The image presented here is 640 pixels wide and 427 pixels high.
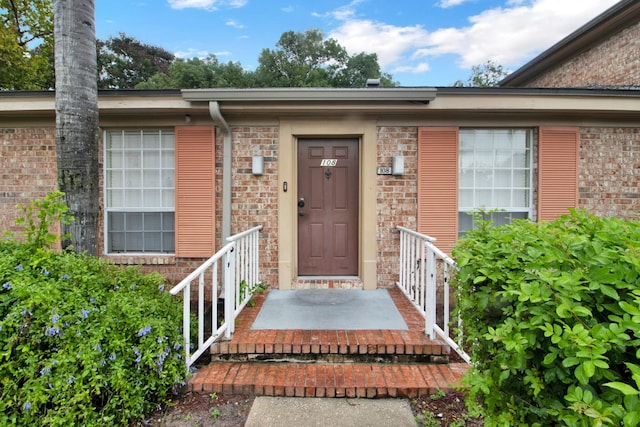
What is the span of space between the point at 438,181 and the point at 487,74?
83.0ft

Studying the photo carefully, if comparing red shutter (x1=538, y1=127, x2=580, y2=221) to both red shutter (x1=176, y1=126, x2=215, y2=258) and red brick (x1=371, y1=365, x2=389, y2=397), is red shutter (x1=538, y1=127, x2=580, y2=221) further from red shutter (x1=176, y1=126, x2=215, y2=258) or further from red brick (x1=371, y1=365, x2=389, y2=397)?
red shutter (x1=176, y1=126, x2=215, y2=258)

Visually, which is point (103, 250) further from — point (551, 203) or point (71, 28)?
point (551, 203)

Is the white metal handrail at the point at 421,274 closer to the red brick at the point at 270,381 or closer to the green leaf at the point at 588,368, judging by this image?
the red brick at the point at 270,381

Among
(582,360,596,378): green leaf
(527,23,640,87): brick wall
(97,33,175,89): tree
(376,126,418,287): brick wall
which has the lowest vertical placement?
(582,360,596,378): green leaf

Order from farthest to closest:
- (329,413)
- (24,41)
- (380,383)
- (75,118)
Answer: (24,41) → (75,118) → (380,383) → (329,413)

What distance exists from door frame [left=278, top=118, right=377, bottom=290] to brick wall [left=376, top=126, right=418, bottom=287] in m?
0.10

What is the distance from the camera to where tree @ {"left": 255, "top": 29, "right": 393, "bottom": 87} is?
21844 millimetres

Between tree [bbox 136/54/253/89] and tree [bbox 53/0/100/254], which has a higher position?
tree [bbox 136/54/253/89]

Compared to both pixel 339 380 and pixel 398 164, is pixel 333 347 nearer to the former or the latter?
pixel 339 380

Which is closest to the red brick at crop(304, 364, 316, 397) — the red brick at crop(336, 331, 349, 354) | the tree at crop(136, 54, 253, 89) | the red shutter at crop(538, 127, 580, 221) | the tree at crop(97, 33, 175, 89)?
the red brick at crop(336, 331, 349, 354)

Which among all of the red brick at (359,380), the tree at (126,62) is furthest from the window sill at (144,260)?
the tree at (126,62)

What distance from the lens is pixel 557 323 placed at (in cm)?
108

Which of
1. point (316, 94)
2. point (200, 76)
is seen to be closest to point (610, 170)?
point (316, 94)

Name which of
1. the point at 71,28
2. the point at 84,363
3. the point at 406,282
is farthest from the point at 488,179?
the point at 71,28
